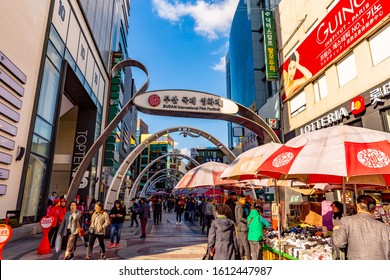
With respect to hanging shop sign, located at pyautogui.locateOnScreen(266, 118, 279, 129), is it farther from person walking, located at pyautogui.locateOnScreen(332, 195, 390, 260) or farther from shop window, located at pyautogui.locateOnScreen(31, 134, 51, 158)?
person walking, located at pyautogui.locateOnScreen(332, 195, 390, 260)

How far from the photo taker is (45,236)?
344 inches

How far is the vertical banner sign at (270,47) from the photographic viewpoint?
20094 millimetres

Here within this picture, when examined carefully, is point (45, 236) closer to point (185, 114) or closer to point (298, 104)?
point (185, 114)

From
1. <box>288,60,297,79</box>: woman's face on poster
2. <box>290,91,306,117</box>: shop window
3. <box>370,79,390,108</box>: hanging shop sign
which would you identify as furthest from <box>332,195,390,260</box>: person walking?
<box>288,60,297,79</box>: woman's face on poster

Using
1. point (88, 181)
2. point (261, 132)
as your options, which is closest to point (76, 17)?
point (88, 181)

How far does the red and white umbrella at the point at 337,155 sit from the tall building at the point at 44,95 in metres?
10.8

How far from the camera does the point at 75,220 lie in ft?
24.3

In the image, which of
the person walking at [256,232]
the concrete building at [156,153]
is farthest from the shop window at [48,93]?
the concrete building at [156,153]

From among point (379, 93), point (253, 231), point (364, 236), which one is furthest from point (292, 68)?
point (364, 236)

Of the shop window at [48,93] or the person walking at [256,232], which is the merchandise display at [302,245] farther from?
the shop window at [48,93]

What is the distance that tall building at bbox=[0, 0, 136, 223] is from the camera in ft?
34.5

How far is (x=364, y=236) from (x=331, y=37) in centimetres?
1351
